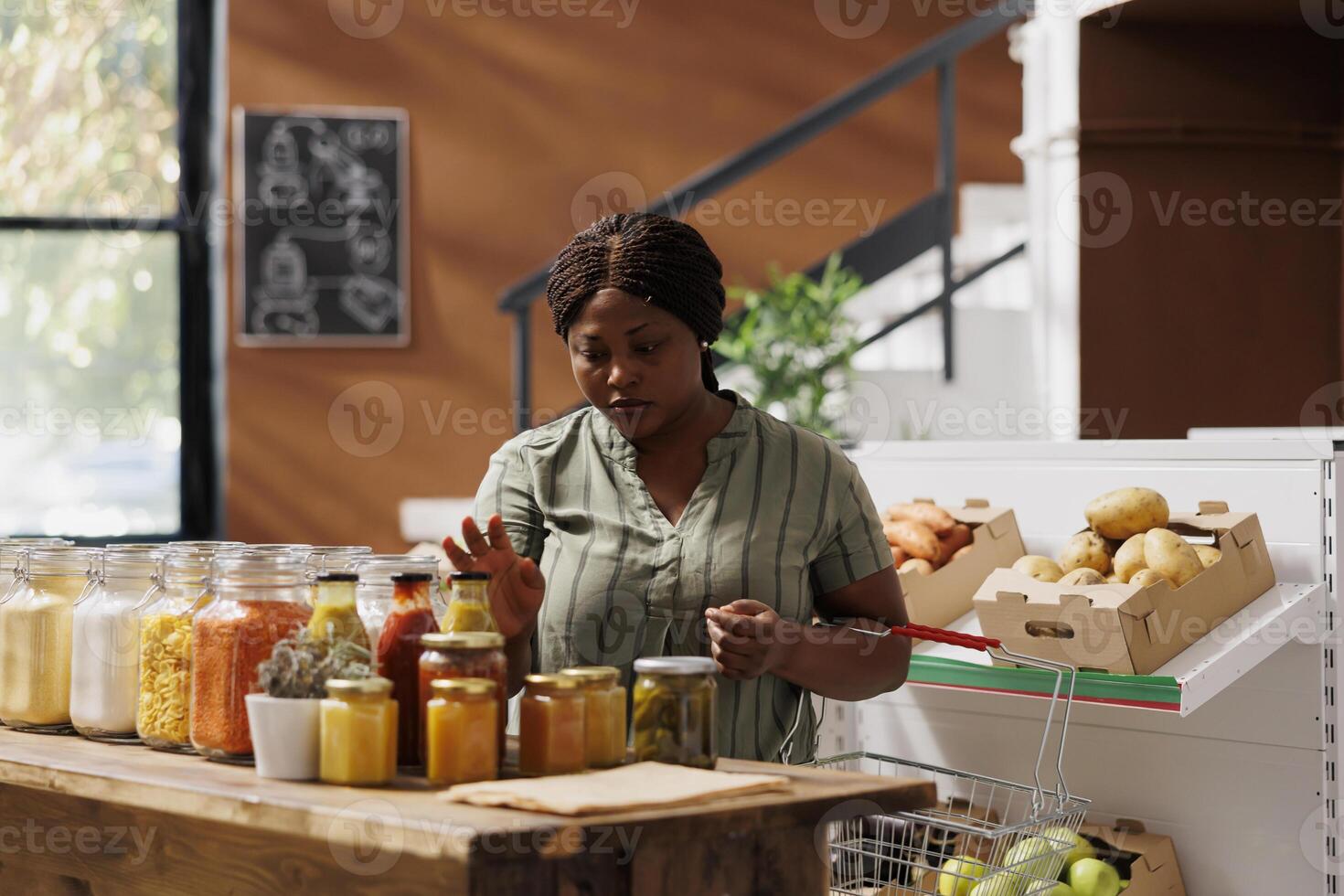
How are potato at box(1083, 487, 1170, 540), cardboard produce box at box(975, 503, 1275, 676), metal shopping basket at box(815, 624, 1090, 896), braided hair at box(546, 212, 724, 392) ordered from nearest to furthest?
braided hair at box(546, 212, 724, 392) → metal shopping basket at box(815, 624, 1090, 896) → cardboard produce box at box(975, 503, 1275, 676) → potato at box(1083, 487, 1170, 540)

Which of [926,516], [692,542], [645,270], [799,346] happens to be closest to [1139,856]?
[926,516]

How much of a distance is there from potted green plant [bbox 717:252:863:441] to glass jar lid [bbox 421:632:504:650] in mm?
3222

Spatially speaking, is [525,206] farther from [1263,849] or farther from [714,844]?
[714,844]

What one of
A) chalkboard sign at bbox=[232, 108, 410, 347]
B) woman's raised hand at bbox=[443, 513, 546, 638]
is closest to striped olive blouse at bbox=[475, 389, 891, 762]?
woman's raised hand at bbox=[443, 513, 546, 638]

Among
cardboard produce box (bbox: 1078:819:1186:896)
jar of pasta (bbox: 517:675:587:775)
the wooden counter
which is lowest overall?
cardboard produce box (bbox: 1078:819:1186:896)

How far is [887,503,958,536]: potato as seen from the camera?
8.65 ft

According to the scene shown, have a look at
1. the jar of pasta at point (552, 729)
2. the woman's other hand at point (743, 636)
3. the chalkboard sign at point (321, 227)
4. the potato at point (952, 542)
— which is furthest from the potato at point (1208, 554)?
the chalkboard sign at point (321, 227)

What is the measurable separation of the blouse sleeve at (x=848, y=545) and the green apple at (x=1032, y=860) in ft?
1.58

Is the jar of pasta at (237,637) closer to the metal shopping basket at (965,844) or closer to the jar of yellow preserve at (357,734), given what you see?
the jar of yellow preserve at (357,734)

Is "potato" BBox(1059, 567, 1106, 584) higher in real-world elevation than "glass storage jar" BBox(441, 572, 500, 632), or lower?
lower

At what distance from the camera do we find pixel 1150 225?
408 centimetres

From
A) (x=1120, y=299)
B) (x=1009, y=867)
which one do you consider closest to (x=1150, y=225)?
(x=1120, y=299)

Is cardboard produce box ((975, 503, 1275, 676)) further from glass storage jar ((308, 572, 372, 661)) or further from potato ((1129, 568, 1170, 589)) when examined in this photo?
glass storage jar ((308, 572, 372, 661))

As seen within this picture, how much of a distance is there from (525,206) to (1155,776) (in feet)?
11.9
